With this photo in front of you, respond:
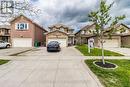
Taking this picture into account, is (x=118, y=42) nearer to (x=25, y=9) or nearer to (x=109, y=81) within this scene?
(x=25, y=9)

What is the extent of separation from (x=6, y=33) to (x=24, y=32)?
10870 mm

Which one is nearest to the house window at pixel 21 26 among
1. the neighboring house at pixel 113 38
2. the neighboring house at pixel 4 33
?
the neighboring house at pixel 4 33

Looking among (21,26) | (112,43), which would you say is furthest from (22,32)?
(112,43)

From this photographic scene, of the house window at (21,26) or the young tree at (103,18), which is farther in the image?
the house window at (21,26)

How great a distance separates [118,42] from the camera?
42.9m

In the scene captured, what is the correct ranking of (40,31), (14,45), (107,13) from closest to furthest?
(107,13) → (14,45) → (40,31)

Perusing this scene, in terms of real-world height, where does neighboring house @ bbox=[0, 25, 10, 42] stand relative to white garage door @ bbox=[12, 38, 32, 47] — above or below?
above

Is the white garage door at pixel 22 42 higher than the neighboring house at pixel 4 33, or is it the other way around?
the neighboring house at pixel 4 33

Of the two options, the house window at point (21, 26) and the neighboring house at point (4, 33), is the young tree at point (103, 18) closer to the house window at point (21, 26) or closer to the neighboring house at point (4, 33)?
the house window at point (21, 26)

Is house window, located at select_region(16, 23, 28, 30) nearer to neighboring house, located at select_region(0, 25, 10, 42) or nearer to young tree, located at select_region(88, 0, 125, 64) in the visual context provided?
neighboring house, located at select_region(0, 25, 10, 42)

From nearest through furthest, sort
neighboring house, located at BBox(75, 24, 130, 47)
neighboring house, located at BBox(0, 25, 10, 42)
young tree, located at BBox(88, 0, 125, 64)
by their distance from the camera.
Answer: young tree, located at BBox(88, 0, 125, 64)
neighboring house, located at BBox(75, 24, 130, 47)
neighboring house, located at BBox(0, 25, 10, 42)

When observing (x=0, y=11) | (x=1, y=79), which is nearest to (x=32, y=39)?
(x=0, y=11)

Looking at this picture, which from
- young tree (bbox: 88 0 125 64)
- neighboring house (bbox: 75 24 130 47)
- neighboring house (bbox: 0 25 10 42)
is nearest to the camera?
young tree (bbox: 88 0 125 64)

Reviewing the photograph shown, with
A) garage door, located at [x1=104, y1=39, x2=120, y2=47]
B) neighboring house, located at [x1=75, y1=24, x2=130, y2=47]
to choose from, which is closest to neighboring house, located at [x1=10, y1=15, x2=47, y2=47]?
neighboring house, located at [x1=75, y1=24, x2=130, y2=47]
